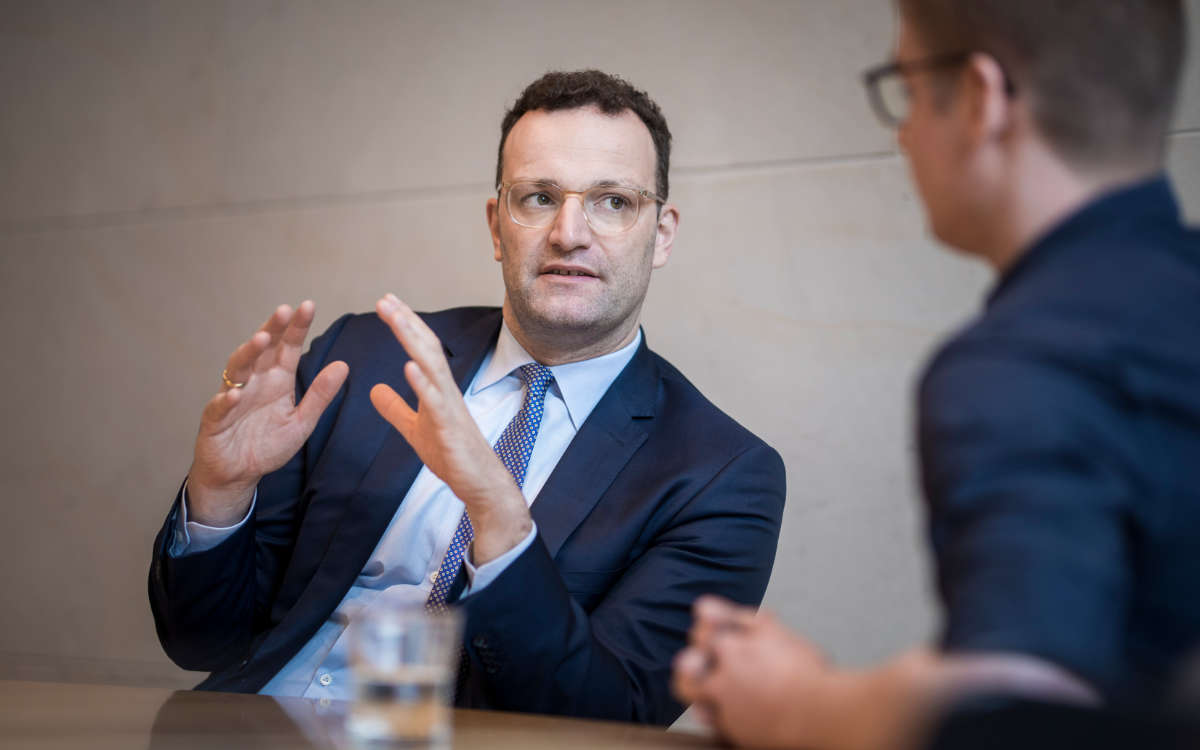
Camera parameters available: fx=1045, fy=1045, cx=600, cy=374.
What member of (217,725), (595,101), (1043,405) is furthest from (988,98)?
(595,101)

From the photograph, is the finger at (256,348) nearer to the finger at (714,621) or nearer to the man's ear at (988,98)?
the finger at (714,621)

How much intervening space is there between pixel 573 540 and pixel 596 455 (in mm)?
172

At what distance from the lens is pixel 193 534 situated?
1.77 meters

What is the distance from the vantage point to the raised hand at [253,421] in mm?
1633

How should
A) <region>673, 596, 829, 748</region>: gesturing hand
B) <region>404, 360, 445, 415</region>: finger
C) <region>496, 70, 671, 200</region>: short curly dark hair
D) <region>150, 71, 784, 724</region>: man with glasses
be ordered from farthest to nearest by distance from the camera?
<region>496, 70, 671, 200</region>: short curly dark hair, <region>150, 71, 784, 724</region>: man with glasses, <region>404, 360, 445, 415</region>: finger, <region>673, 596, 829, 748</region>: gesturing hand

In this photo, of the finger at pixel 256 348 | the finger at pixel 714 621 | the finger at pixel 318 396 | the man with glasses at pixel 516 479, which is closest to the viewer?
the finger at pixel 714 621

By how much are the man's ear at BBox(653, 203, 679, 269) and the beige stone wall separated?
25cm

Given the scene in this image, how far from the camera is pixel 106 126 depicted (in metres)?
3.13

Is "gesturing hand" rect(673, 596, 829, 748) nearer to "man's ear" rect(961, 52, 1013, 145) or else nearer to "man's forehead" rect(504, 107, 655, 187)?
"man's ear" rect(961, 52, 1013, 145)

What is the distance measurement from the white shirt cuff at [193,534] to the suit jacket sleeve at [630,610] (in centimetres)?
50

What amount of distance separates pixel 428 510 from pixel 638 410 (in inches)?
16.9

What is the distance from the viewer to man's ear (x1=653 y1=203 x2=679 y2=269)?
89.1 inches

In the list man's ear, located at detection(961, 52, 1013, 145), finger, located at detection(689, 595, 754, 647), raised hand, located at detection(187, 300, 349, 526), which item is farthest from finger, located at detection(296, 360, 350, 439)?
man's ear, located at detection(961, 52, 1013, 145)

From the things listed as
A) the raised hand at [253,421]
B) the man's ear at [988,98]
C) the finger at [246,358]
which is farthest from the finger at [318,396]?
the man's ear at [988,98]
